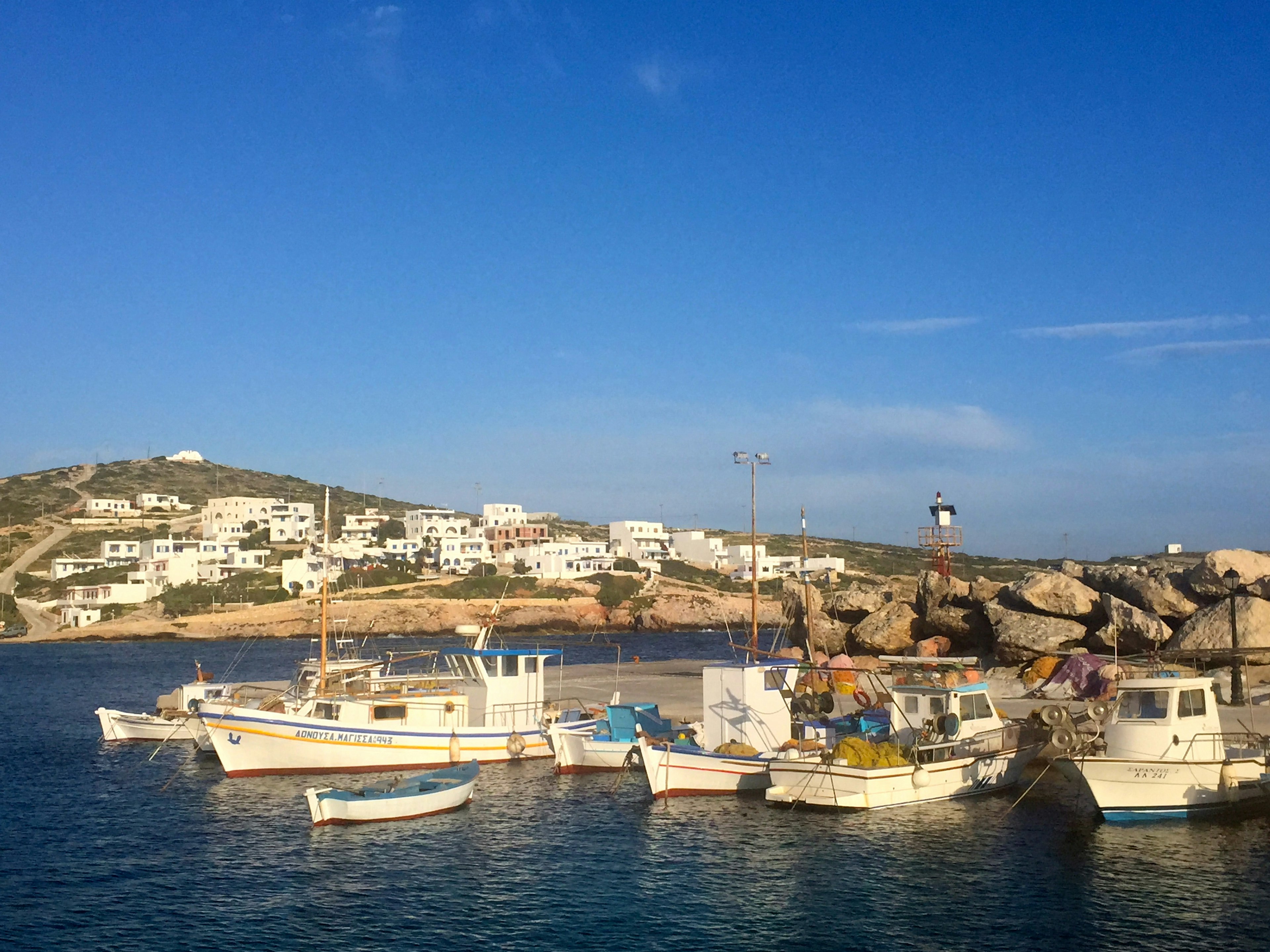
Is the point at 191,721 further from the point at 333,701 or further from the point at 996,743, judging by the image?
the point at 996,743

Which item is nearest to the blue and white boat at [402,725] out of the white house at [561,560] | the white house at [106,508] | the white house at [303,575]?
the white house at [303,575]

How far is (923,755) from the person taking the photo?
27.3 meters

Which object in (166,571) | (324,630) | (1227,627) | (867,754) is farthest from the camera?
(166,571)

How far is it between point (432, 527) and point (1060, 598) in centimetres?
13166

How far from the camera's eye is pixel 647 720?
111 feet

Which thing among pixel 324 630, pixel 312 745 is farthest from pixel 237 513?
pixel 312 745

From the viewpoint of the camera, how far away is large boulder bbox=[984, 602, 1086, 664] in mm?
45469

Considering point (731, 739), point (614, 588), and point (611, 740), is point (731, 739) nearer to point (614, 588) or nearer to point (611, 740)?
point (611, 740)

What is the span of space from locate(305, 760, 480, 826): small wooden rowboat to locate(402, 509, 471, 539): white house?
132 m

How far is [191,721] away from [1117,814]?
3113 centimetres

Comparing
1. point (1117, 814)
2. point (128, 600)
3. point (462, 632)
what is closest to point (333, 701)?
point (462, 632)

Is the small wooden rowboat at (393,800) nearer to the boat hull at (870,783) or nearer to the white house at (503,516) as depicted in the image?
the boat hull at (870,783)

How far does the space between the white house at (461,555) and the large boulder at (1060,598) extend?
107m

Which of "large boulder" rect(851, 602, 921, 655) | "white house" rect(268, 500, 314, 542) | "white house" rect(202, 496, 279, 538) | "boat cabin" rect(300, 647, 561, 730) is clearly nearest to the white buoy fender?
"boat cabin" rect(300, 647, 561, 730)
